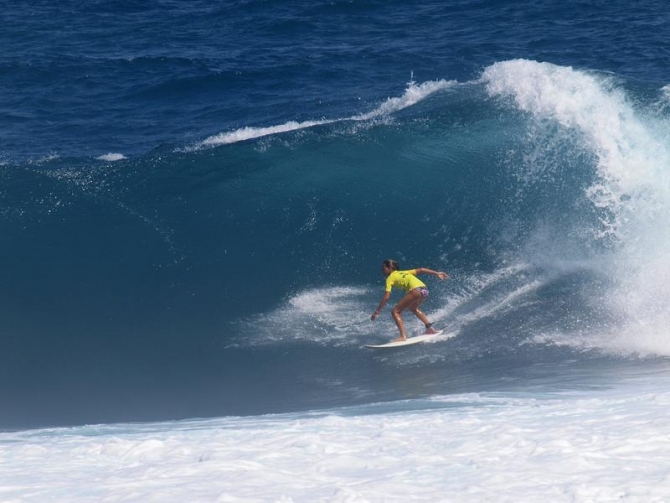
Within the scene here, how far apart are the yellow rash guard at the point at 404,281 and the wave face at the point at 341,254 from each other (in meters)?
0.77

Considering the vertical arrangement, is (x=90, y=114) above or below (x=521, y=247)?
above

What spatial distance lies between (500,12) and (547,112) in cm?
853

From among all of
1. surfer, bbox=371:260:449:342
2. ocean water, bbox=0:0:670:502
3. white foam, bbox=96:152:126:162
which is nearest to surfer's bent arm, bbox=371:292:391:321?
surfer, bbox=371:260:449:342

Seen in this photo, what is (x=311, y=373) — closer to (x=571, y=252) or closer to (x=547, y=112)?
(x=571, y=252)

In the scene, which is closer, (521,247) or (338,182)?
(521,247)

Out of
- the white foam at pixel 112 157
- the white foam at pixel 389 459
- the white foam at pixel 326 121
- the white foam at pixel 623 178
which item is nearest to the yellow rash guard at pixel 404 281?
the white foam at pixel 623 178

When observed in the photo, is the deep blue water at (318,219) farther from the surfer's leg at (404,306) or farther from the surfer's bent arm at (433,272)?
the surfer's bent arm at (433,272)

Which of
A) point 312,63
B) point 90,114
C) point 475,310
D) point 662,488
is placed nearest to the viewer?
point 662,488

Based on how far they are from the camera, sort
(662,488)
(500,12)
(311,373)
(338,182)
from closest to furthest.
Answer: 1. (662,488)
2. (311,373)
3. (338,182)
4. (500,12)

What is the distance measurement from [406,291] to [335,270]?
6.55 feet

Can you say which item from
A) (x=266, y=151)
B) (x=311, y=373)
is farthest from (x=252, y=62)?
(x=311, y=373)

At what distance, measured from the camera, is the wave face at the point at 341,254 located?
14547mm

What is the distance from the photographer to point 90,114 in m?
22.9

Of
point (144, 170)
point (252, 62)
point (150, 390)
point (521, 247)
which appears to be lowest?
point (150, 390)
